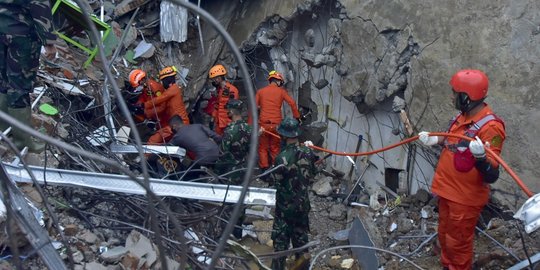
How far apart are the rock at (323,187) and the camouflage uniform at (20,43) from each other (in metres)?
4.35

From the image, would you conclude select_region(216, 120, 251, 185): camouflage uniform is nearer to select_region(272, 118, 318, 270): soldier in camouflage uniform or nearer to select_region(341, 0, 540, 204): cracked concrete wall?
select_region(272, 118, 318, 270): soldier in camouflage uniform

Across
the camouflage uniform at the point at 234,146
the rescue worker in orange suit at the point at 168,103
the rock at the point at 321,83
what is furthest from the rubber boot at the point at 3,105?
the rock at the point at 321,83

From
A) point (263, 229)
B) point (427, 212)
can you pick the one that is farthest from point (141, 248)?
point (427, 212)

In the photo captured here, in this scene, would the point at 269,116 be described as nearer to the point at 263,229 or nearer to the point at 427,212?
the point at 263,229

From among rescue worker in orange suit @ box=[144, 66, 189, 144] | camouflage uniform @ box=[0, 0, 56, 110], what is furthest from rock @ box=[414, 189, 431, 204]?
camouflage uniform @ box=[0, 0, 56, 110]

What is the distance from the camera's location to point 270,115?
9875 millimetres

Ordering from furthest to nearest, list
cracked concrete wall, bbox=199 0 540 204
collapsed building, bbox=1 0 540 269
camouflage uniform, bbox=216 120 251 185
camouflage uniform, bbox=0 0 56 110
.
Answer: camouflage uniform, bbox=216 120 251 185 < cracked concrete wall, bbox=199 0 540 204 < camouflage uniform, bbox=0 0 56 110 < collapsed building, bbox=1 0 540 269

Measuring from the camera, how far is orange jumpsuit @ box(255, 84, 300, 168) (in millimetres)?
9719

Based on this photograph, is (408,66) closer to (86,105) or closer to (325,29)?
(325,29)

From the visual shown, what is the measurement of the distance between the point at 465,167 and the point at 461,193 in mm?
250

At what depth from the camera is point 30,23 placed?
648 cm

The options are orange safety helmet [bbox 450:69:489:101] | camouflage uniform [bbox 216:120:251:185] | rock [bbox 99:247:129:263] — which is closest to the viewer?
rock [bbox 99:247:129:263]

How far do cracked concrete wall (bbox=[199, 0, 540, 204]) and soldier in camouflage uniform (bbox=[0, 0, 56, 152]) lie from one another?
4008mm

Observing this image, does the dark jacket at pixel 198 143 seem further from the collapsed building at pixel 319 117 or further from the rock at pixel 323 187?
the rock at pixel 323 187
